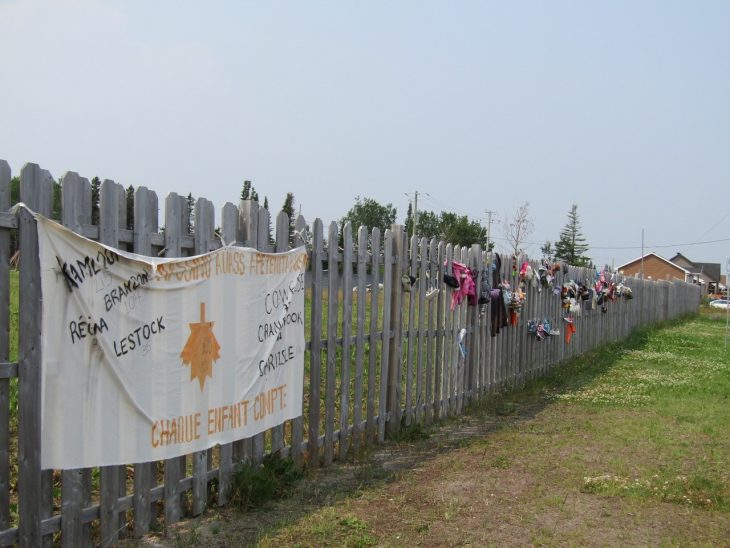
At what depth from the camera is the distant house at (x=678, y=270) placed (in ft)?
340

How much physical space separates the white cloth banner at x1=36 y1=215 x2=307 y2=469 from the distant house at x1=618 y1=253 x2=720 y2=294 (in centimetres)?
9379

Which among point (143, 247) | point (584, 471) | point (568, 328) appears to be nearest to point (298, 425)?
point (143, 247)

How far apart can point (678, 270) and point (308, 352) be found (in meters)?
106

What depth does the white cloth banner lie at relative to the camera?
382 cm

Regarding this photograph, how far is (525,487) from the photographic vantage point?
19.9 feet

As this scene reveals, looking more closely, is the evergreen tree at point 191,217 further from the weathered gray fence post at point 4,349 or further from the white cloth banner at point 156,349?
the weathered gray fence post at point 4,349

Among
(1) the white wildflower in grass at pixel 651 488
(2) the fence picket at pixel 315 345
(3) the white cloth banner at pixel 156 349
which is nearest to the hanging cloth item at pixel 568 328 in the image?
(1) the white wildflower in grass at pixel 651 488

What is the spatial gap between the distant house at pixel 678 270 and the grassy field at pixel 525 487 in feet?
293

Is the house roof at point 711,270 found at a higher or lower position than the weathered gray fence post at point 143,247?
higher

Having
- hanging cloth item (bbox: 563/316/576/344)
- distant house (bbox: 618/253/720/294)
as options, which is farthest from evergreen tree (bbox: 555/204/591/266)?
hanging cloth item (bbox: 563/316/576/344)

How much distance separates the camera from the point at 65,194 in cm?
390

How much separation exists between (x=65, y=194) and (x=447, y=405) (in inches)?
240

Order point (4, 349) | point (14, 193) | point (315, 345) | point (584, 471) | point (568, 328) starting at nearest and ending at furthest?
point (4, 349), point (14, 193), point (315, 345), point (584, 471), point (568, 328)

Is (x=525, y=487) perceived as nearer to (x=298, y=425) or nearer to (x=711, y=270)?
(x=298, y=425)
